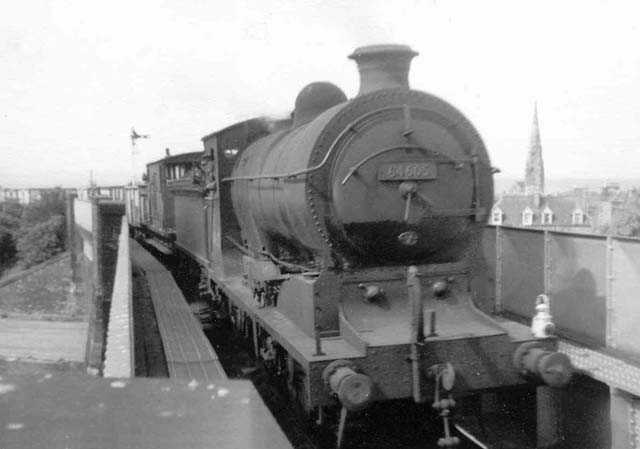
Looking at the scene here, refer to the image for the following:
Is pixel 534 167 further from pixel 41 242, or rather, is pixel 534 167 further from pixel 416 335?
pixel 416 335

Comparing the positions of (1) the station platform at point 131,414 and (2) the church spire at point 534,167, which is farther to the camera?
(2) the church spire at point 534,167

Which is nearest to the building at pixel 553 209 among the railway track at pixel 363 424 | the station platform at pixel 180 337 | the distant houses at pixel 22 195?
the distant houses at pixel 22 195

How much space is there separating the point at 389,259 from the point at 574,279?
8.12 ft

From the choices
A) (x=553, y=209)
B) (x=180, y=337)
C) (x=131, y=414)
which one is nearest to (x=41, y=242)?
(x=180, y=337)

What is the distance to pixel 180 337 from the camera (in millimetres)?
7645

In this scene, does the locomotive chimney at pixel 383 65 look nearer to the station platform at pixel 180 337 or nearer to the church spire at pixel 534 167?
the station platform at pixel 180 337

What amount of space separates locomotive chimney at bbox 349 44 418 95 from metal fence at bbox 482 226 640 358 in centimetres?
257

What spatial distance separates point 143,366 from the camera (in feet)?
21.0

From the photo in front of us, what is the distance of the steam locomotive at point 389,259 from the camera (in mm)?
5047

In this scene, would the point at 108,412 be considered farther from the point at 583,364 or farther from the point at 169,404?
the point at 583,364

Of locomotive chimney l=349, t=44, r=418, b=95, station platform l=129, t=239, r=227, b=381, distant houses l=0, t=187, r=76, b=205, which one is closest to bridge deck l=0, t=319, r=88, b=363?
station platform l=129, t=239, r=227, b=381

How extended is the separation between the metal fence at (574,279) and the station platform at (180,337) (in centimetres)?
377

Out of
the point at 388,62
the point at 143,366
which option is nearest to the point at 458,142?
the point at 388,62

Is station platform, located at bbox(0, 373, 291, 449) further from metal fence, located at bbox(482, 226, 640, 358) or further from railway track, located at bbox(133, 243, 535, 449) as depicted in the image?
metal fence, located at bbox(482, 226, 640, 358)
